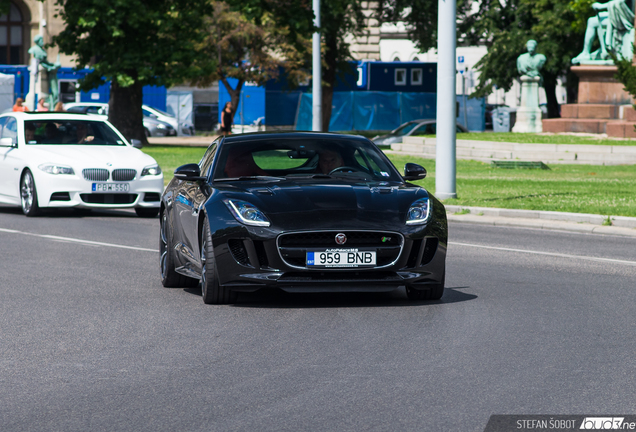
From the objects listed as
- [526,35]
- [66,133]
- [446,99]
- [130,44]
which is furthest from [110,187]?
[526,35]

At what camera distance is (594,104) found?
37.5m

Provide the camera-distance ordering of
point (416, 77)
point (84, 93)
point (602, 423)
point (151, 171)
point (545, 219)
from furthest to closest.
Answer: point (416, 77)
point (84, 93)
point (151, 171)
point (545, 219)
point (602, 423)

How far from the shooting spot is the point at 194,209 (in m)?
8.97

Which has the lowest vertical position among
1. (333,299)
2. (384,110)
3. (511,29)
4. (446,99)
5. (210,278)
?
(333,299)

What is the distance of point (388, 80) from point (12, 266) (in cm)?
4804

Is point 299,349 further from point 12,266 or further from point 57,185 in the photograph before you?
point 57,185

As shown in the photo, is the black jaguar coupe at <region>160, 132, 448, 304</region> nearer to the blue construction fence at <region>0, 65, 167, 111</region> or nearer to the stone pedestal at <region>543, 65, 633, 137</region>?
the stone pedestal at <region>543, 65, 633, 137</region>

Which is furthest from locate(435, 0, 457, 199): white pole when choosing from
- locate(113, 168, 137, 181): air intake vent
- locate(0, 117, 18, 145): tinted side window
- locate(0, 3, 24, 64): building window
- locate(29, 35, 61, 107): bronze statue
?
locate(0, 3, 24, 64): building window

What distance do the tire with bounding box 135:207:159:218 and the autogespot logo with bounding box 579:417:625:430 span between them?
12.8 metres

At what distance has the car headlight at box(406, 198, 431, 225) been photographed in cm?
841

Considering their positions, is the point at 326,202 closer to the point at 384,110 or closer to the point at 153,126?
the point at 153,126

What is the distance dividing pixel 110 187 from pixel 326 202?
8850 millimetres

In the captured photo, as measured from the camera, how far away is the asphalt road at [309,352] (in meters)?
5.34

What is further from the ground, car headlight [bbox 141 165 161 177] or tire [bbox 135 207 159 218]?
car headlight [bbox 141 165 161 177]
